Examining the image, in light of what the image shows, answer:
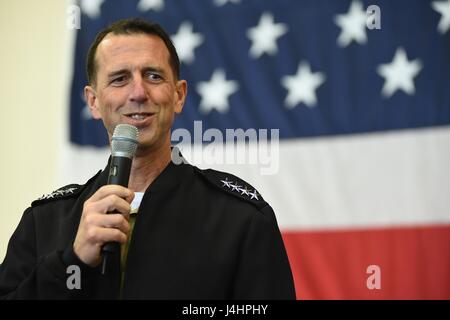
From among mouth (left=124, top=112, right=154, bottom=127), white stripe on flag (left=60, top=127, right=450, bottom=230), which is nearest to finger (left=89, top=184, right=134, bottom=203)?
mouth (left=124, top=112, right=154, bottom=127)

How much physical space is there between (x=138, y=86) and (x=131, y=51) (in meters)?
0.08

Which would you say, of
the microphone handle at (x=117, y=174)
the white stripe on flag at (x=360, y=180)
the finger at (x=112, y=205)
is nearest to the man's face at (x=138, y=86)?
the microphone handle at (x=117, y=174)

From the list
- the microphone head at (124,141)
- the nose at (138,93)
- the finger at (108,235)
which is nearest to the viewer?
the finger at (108,235)

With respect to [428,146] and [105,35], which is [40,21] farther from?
[428,146]

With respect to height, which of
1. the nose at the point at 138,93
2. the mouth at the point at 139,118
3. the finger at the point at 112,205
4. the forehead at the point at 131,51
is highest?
the forehead at the point at 131,51

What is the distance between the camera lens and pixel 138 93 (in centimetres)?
98

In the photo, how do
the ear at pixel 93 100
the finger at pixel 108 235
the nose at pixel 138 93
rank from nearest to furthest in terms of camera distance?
the finger at pixel 108 235
the nose at pixel 138 93
the ear at pixel 93 100

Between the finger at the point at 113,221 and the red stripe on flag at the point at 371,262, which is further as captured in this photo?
the red stripe on flag at the point at 371,262

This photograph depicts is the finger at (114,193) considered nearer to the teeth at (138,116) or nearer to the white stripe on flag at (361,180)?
the teeth at (138,116)

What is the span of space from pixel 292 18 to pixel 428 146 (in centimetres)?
58

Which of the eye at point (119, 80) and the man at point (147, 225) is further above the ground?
the eye at point (119, 80)

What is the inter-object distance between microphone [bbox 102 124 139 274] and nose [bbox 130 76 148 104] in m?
0.07

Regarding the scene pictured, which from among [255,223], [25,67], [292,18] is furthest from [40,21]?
[255,223]

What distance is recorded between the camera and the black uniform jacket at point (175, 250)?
0.89 metres
